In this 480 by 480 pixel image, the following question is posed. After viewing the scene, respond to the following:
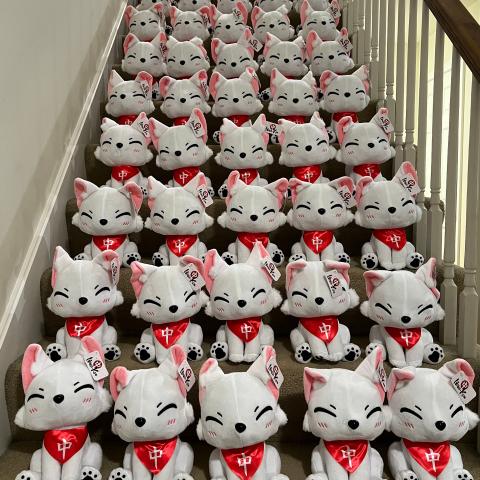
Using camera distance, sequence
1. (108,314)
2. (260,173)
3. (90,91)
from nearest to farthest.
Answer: (108,314)
(260,173)
(90,91)

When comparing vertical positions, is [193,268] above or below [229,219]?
below

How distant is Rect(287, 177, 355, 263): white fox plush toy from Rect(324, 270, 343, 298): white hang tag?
0.91ft

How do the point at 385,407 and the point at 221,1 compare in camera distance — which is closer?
the point at 385,407

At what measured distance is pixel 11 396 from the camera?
1.73m

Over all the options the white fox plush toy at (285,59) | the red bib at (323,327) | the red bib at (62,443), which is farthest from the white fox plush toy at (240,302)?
the white fox plush toy at (285,59)

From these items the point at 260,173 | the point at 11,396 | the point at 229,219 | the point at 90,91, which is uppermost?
the point at 90,91

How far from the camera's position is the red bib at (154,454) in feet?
4.92

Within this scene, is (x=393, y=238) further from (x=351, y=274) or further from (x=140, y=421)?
(x=140, y=421)

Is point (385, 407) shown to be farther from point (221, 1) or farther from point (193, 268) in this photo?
point (221, 1)

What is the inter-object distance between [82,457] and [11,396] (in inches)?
11.5

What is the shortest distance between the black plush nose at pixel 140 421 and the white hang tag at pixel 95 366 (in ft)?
0.55

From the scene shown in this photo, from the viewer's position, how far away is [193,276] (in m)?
1.77

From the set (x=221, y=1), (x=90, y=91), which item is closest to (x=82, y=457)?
(x=90, y=91)

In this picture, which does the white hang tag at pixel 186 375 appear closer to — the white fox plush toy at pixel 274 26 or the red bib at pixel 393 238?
the red bib at pixel 393 238
